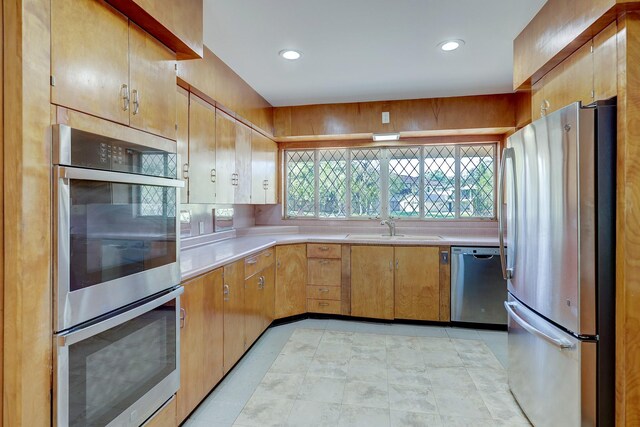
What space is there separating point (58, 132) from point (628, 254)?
2.12 meters

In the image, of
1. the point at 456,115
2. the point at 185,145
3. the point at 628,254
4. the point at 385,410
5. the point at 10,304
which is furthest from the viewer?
the point at 456,115

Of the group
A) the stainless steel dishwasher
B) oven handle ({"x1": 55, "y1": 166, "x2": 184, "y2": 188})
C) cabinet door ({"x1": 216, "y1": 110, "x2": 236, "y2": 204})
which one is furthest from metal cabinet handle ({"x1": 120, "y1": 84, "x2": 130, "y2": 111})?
the stainless steel dishwasher

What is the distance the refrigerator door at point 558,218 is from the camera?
55.8 inches

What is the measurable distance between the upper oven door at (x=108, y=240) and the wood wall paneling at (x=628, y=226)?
6.38 ft

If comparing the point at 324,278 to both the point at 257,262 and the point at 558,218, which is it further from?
the point at 558,218

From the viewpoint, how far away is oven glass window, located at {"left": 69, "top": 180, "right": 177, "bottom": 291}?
1109 mm

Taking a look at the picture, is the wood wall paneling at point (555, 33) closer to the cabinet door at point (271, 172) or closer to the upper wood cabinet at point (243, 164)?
the upper wood cabinet at point (243, 164)

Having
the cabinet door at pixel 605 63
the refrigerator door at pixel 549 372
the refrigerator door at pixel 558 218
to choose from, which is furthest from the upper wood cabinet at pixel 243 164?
the cabinet door at pixel 605 63

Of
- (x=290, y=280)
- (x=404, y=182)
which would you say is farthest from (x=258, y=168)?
(x=404, y=182)

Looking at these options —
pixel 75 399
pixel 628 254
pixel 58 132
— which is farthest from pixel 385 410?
pixel 58 132

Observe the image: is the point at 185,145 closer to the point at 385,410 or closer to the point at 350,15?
the point at 350,15

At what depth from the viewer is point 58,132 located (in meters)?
1.04

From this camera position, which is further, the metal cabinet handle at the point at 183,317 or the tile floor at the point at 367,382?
the tile floor at the point at 367,382

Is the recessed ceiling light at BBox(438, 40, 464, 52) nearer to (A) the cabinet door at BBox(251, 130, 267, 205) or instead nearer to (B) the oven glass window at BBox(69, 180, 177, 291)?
(A) the cabinet door at BBox(251, 130, 267, 205)
